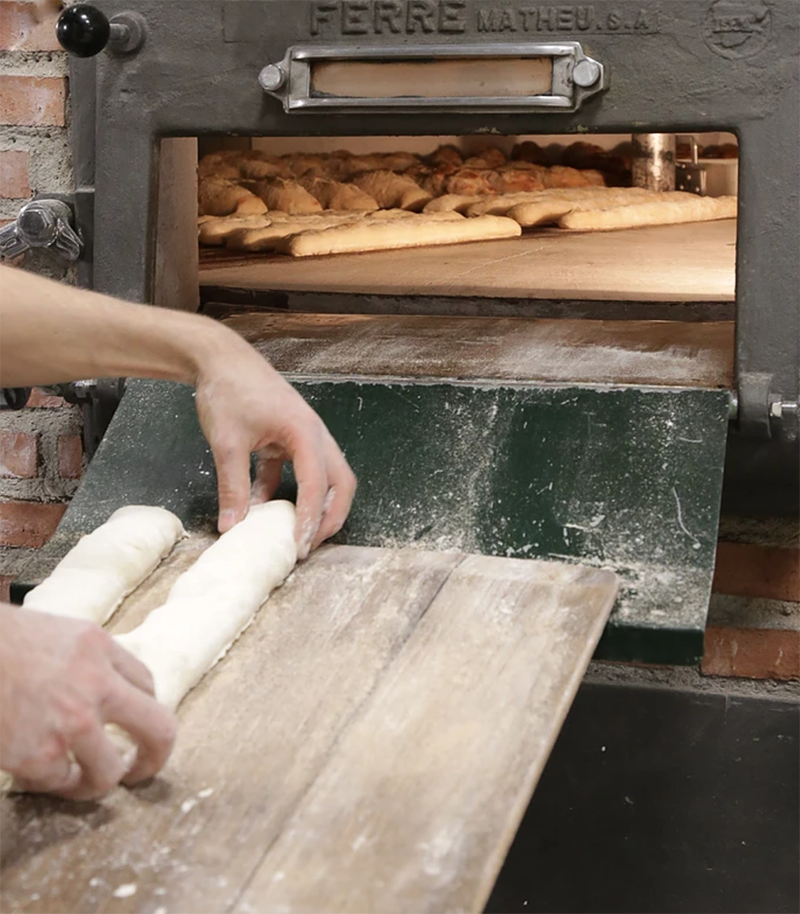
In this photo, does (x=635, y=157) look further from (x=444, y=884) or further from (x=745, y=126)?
(x=444, y=884)

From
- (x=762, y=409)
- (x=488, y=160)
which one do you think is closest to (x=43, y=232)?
(x=762, y=409)

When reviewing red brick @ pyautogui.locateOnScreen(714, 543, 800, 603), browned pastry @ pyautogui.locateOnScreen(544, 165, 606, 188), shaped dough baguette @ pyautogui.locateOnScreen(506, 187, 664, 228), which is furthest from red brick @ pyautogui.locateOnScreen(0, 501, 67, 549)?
browned pastry @ pyautogui.locateOnScreen(544, 165, 606, 188)

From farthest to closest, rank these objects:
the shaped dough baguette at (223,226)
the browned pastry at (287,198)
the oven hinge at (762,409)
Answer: the browned pastry at (287,198)
the shaped dough baguette at (223,226)
the oven hinge at (762,409)

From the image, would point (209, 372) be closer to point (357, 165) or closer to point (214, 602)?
point (214, 602)

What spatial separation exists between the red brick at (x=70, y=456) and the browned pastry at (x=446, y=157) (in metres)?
2.12

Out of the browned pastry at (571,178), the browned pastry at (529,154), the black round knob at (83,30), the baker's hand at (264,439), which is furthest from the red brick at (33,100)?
the browned pastry at (529,154)

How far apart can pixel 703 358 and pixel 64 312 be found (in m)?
0.81

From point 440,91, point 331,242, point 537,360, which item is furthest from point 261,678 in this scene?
point 331,242

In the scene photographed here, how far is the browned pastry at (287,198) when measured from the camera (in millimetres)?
3146

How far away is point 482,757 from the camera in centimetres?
89

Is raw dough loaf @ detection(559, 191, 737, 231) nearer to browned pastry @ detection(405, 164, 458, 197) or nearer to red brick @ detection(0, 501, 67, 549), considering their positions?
browned pastry @ detection(405, 164, 458, 197)

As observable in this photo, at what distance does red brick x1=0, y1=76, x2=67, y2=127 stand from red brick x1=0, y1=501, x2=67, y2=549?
0.59 metres

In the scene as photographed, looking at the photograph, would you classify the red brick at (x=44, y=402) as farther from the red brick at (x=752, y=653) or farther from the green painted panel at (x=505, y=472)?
the red brick at (x=752, y=653)

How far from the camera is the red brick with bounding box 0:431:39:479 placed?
1.96m
